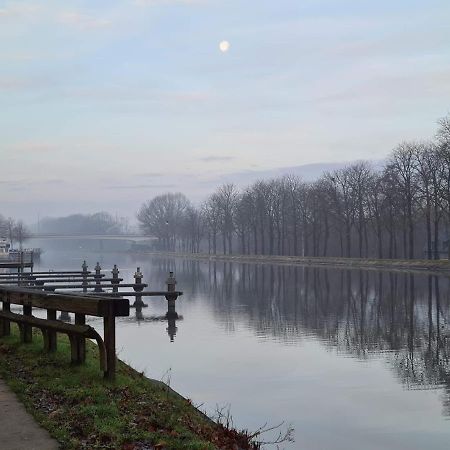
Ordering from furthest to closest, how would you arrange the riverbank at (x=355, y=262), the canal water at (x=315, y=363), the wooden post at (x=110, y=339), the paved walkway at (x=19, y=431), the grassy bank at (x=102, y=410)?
the riverbank at (x=355, y=262), the canal water at (x=315, y=363), the wooden post at (x=110, y=339), the grassy bank at (x=102, y=410), the paved walkway at (x=19, y=431)

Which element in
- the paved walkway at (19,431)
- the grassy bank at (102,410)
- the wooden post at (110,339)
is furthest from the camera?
the wooden post at (110,339)

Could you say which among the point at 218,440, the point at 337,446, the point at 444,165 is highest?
the point at 444,165

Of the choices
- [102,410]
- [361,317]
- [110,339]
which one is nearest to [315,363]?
[110,339]

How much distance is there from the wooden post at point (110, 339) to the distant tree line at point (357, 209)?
5089 cm

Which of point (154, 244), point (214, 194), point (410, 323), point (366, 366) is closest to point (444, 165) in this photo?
point (410, 323)

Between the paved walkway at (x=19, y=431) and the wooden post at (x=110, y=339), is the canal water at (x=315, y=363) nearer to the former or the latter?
the wooden post at (x=110, y=339)

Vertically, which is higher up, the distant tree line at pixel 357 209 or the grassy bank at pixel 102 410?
the distant tree line at pixel 357 209

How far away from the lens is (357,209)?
77625mm

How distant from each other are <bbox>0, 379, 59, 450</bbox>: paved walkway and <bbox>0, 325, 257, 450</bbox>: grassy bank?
4.4 inches

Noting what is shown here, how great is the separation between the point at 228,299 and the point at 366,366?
788 inches

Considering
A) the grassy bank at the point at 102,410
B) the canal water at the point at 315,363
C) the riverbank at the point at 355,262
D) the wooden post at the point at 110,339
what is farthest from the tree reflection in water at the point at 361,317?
the riverbank at the point at 355,262

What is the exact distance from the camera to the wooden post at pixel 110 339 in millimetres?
9477

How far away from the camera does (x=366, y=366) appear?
16.6m

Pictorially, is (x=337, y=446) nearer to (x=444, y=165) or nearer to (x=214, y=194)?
(x=444, y=165)
